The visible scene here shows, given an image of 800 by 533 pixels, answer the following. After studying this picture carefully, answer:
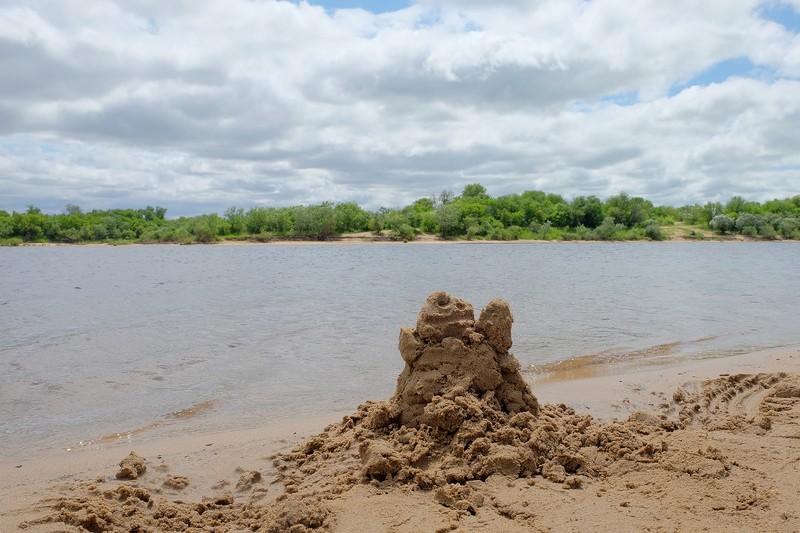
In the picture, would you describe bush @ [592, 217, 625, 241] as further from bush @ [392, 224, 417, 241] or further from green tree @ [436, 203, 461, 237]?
bush @ [392, 224, 417, 241]

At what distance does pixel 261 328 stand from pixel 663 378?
7071 mm

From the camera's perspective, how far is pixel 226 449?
4.82 meters

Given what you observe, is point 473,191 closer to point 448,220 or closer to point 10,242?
point 448,220

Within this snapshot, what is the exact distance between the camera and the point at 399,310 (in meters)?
13.1

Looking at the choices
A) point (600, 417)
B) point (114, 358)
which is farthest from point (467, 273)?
point (600, 417)

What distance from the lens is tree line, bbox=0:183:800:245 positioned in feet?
220

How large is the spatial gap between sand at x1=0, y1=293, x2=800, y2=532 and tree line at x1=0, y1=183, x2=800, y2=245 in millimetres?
59724

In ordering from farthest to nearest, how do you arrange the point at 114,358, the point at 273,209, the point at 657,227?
1. the point at 273,209
2. the point at 657,227
3. the point at 114,358

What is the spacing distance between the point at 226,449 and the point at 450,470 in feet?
6.78

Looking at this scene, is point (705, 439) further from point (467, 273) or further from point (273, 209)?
point (273, 209)

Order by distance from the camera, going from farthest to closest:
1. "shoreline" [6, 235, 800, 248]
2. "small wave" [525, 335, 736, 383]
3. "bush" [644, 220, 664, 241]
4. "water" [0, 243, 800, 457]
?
"bush" [644, 220, 664, 241] → "shoreline" [6, 235, 800, 248] → "small wave" [525, 335, 736, 383] → "water" [0, 243, 800, 457]

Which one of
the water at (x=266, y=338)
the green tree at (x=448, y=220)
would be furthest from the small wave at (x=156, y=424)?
the green tree at (x=448, y=220)

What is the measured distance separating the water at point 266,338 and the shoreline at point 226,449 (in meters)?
0.43

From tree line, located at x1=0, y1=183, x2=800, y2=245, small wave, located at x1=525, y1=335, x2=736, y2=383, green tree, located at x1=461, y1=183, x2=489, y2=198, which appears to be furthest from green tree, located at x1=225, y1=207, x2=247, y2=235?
small wave, located at x1=525, y1=335, x2=736, y2=383
